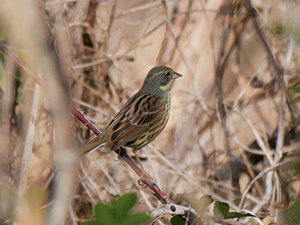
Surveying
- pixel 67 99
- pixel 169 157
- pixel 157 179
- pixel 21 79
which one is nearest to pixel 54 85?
pixel 67 99

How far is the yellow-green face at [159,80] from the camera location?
3.04m

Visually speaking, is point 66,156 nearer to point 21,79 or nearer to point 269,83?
point 21,79

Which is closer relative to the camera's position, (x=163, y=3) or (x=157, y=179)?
(x=157, y=179)

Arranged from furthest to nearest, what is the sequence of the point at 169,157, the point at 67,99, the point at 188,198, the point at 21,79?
the point at 169,157 → the point at 21,79 → the point at 188,198 → the point at 67,99

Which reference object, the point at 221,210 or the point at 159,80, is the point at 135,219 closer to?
the point at 221,210

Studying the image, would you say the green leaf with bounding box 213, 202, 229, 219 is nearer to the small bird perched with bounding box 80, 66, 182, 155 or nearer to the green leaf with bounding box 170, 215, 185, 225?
the green leaf with bounding box 170, 215, 185, 225

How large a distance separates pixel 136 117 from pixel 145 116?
0.05m

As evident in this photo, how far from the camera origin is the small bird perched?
107 inches

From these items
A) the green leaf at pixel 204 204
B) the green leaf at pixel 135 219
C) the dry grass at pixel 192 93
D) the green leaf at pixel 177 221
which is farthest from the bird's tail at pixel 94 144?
the green leaf at pixel 135 219

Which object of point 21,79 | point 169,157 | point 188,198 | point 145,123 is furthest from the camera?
point 169,157

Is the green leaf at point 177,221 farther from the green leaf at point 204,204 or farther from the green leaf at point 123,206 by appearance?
the green leaf at point 123,206

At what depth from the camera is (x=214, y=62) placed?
3992 millimetres

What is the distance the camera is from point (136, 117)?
2895 mm

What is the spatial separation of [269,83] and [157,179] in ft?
3.65
